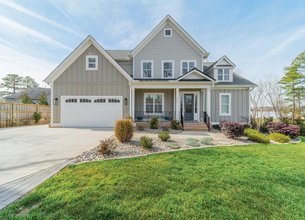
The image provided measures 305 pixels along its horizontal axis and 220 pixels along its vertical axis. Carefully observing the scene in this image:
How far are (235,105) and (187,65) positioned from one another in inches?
230

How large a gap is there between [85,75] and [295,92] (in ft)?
88.6

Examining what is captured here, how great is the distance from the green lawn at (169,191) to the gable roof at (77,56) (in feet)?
35.0

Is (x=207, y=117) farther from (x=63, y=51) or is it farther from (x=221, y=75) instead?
(x=63, y=51)

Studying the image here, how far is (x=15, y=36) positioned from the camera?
11.7 meters

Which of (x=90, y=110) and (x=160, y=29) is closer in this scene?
(x=90, y=110)

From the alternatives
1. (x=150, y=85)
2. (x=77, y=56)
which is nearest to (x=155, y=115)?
(x=150, y=85)

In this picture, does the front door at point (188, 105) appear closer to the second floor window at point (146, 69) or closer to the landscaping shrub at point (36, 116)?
the second floor window at point (146, 69)

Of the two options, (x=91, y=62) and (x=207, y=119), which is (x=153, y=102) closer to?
(x=207, y=119)

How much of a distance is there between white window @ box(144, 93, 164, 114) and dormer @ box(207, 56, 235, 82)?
17.8 feet

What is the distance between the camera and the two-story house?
14.0m

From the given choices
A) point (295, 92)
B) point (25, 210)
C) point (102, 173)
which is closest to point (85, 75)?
point (102, 173)

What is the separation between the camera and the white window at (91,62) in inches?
563

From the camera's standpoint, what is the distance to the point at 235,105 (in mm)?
14945

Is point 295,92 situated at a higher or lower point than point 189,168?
higher
